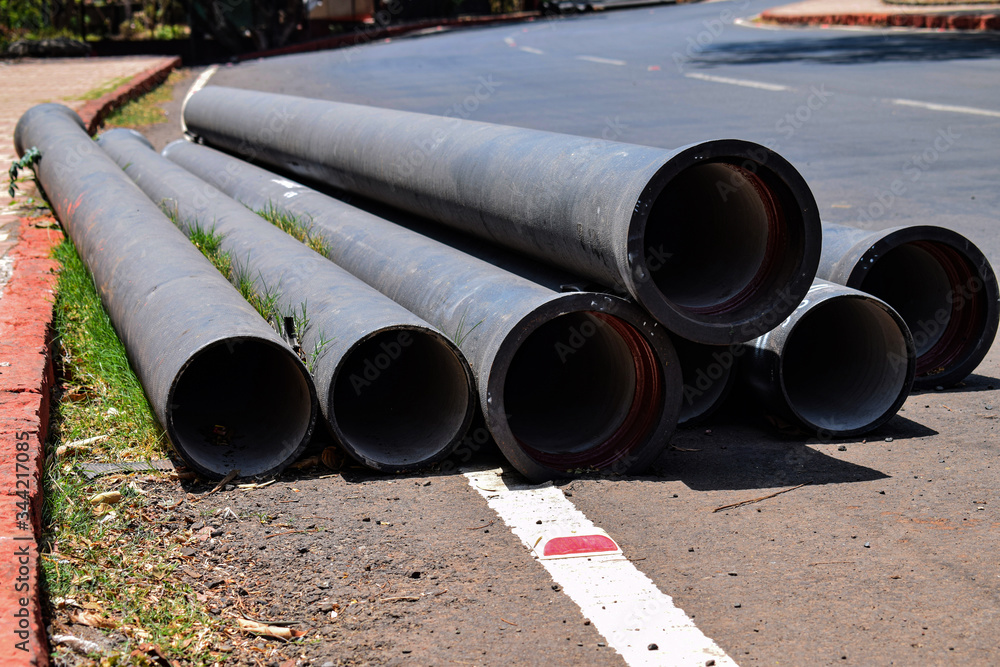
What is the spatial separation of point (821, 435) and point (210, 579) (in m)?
2.39

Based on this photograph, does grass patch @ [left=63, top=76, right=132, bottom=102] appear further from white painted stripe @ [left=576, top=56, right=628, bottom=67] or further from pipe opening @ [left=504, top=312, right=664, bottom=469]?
pipe opening @ [left=504, top=312, right=664, bottom=469]

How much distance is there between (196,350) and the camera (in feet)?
11.0

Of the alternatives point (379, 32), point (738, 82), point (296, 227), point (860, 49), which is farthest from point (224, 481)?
point (379, 32)

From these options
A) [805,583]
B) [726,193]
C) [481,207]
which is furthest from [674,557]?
[481,207]

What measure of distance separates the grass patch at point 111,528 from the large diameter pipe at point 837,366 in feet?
7.46

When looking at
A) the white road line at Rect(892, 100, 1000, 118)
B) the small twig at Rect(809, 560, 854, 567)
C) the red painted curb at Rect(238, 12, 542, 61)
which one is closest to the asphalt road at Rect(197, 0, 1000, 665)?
the small twig at Rect(809, 560, 854, 567)

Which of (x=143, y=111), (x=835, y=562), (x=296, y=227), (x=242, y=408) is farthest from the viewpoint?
(x=143, y=111)

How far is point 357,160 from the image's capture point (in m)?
5.74

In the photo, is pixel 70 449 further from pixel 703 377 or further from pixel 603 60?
pixel 603 60

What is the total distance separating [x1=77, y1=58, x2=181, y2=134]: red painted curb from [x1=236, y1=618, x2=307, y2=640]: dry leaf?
30.9ft

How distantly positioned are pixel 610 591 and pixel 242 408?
6.25 feet

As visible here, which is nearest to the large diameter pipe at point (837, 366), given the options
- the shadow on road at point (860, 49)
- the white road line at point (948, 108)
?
the white road line at point (948, 108)

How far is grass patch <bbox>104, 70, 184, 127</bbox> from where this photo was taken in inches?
505

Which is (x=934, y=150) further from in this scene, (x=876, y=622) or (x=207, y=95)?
(x=876, y=622)
